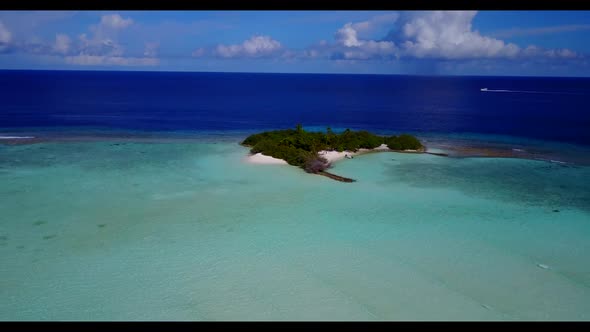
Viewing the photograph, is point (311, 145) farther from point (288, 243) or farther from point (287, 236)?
point (288, 243)

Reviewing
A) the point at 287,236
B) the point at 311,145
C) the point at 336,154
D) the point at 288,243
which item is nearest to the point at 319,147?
the point at 311,145

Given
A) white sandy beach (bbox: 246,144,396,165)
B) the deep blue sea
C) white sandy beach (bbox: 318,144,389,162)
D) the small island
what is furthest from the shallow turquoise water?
white sandy beach (bbox: 318,144,389,162)

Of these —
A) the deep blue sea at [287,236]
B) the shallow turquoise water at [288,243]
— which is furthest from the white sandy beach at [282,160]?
the shallow turquoise water at [288,243]

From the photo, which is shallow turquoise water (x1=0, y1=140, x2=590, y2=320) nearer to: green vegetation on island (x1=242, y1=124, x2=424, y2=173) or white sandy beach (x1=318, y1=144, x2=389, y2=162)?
green vegetation on island (x1=242, y1=124, x2=424, y2=173)

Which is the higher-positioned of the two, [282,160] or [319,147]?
[319,147]

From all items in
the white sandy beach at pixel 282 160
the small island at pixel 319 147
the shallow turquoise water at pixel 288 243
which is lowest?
the shallow turquoise water at pixel 288 243

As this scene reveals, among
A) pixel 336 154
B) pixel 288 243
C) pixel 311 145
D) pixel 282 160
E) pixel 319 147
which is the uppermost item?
pixel 311 145

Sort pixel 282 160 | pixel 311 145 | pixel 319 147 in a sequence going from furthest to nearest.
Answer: pixel 319 147
pixel 311 145
pixel 282 160

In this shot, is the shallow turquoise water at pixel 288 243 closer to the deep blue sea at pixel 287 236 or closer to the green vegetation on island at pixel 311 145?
the deep blue sea at pixel 287 236
